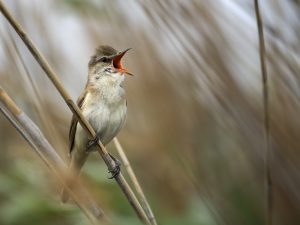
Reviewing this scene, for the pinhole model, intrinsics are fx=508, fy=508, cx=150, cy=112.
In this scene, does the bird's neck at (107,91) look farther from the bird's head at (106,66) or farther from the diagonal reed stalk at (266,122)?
the diagonal reed stalk at (266,122)

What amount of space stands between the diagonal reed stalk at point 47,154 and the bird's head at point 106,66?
122 cm

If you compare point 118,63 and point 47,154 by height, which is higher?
point 118,63

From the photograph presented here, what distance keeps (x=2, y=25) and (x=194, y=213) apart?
121 centimetres

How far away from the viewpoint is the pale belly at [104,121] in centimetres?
302

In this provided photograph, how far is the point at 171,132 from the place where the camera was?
8.64 feet

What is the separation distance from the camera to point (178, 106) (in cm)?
268

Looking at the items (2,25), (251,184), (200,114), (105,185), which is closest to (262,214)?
(251,184)

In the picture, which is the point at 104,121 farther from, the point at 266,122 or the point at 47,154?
the point at 266,122

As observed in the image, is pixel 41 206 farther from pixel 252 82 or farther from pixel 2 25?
pixel 252 82

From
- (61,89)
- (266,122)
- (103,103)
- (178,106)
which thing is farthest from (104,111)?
(266,122)

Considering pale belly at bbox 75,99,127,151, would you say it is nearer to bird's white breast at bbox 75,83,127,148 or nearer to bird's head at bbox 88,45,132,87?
bird's white breast at bbox 75,83,127,148

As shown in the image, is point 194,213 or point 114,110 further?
point 114,110

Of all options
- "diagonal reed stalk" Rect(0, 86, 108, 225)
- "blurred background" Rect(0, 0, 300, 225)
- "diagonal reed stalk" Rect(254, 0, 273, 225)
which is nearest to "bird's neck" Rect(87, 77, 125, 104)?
"blurred background" Rect(0, 0, 300, 225)

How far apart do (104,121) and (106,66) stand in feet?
1.31
